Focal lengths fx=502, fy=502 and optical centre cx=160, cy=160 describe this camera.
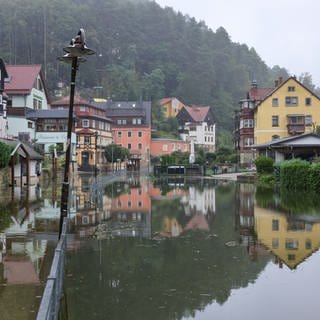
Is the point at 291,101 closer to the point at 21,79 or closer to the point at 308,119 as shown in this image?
the point at 308,119

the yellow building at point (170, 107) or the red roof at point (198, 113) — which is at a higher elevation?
the yellow building at point (170, 107)

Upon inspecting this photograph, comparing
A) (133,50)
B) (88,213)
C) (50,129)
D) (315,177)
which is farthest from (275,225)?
(133,50)

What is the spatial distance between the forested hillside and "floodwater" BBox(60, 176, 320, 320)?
8794 cm

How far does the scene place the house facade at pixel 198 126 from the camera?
10481 cm

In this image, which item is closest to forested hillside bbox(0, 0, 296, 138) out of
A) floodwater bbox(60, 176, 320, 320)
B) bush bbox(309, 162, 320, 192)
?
bush bbox(309, 162, 320, 192)

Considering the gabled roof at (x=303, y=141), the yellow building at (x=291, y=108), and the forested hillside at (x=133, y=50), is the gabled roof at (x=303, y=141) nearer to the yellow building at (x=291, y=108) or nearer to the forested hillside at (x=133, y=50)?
the yellow building at (x=291, y=108)

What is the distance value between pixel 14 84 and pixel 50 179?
14.4 m

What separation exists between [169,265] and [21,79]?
46554 millimetres

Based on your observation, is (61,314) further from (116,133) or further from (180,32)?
(180,32)

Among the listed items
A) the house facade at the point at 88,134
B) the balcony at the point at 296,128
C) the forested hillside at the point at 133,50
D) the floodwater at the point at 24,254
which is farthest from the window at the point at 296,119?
the floodwater at the point at 24,254

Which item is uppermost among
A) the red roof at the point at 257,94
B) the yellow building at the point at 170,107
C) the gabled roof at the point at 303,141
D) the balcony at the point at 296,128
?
the yellow building at the point at 170,107

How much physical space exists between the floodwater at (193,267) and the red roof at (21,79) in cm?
3629

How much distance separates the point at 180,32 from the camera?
13950 cm

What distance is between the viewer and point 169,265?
10.5m
